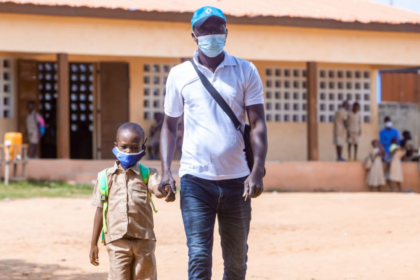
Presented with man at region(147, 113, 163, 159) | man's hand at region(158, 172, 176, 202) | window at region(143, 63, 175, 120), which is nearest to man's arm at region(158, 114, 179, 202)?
man's hand at region(158, 172, 176, 202)

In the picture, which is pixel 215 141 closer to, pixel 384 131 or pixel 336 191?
pixel 336 191

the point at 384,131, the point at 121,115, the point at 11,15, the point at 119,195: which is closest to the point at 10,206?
the point at 11,15

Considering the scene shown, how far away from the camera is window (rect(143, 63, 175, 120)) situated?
16.7 m

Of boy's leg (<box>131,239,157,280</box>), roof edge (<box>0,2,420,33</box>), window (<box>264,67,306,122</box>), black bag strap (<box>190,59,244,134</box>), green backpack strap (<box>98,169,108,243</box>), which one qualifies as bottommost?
boy's leg (<box>131,239,157,280</box>)

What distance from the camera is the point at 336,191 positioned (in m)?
16.1

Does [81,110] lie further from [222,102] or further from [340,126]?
[222,102]

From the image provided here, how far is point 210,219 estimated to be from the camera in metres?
4.05

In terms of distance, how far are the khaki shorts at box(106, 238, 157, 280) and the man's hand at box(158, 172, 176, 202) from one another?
1.31ft

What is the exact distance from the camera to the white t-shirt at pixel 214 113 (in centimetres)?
398

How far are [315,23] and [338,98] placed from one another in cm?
320

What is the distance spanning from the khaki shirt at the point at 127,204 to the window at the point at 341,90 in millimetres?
14354

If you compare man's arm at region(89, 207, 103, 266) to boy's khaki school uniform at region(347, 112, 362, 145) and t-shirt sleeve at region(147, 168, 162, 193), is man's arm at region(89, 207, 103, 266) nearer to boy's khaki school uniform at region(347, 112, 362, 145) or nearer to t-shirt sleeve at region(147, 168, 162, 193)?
t-shirt sleeve at region(147, 168, 162, 193)

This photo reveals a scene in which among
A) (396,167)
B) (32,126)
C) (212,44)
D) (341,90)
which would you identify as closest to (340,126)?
(341,90)

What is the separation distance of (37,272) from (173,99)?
3.44 metres
